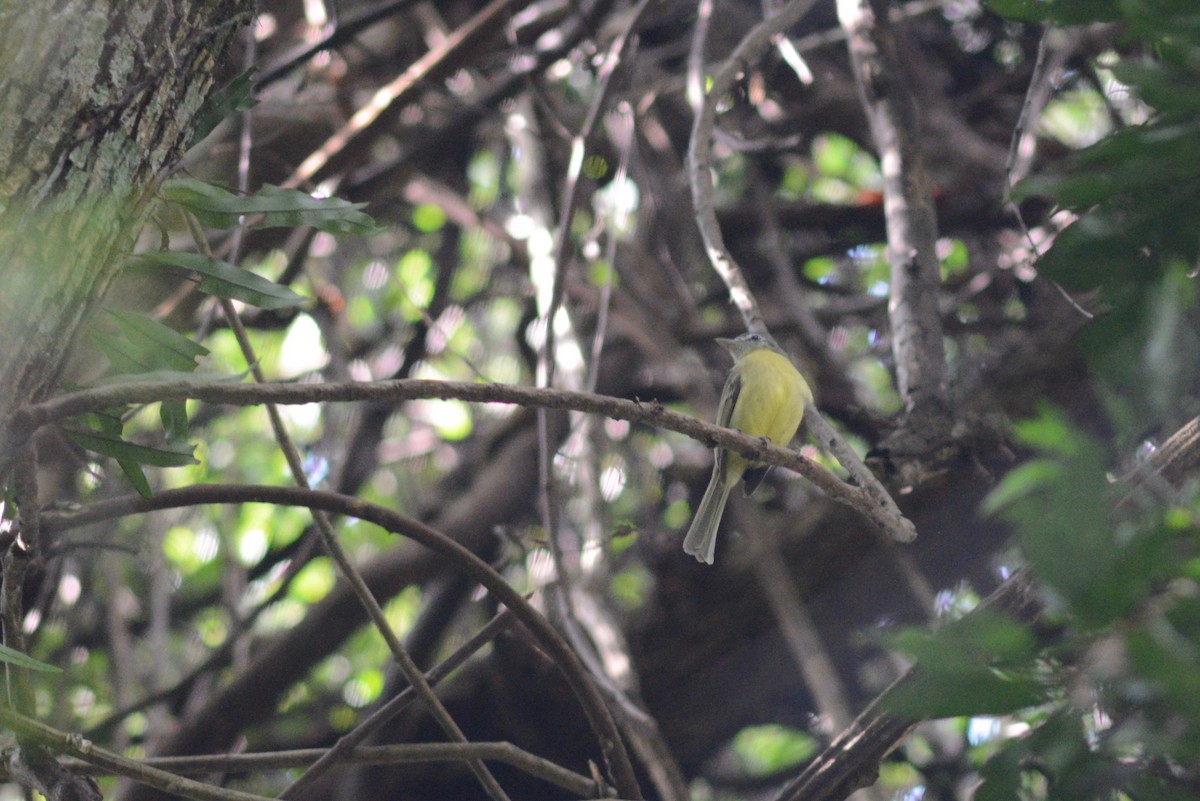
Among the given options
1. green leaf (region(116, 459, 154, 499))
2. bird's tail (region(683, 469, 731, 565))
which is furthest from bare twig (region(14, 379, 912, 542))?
bird's tail (region(683, 469, 731, 565))

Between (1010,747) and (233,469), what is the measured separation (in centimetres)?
589

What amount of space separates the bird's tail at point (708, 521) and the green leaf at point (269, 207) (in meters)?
1.94

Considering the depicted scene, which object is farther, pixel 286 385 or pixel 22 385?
pixel 286 385

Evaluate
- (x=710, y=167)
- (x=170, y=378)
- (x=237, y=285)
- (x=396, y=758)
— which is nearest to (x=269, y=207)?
(x=237, y=285)

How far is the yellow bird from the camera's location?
171 inches

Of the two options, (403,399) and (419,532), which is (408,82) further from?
(403,399)

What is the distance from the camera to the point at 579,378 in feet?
15.5

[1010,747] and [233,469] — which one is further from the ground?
[1010,747]

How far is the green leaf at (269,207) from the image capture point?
237 centimetres

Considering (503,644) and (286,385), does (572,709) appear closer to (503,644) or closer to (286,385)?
(503,644)

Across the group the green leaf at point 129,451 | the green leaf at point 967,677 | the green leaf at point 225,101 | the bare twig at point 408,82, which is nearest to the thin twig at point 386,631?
the green leaf at point 129,451

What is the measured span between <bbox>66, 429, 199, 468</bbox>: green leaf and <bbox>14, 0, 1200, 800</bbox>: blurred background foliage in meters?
0.19

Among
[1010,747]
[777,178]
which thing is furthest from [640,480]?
[1010,747]

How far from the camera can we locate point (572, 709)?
4422 mm
